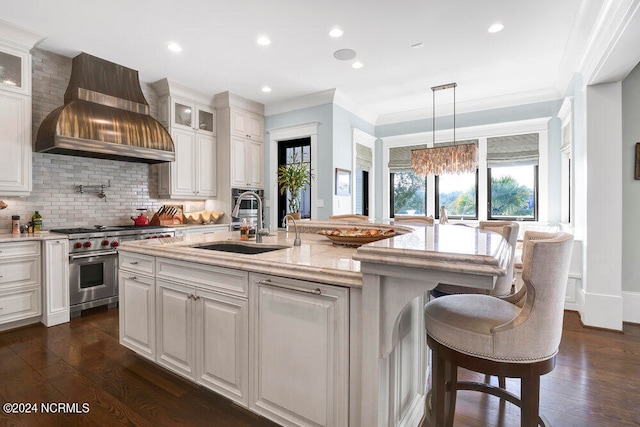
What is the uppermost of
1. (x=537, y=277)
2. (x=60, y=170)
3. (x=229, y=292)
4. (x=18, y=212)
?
(x=60, y=170)

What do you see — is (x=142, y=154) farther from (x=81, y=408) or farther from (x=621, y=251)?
(x=621, y=251)

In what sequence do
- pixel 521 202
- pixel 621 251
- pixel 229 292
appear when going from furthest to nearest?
pixel 521 202, pixel 621 251, pixel 229 292

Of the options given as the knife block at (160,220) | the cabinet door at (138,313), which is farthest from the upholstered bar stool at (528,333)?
the knife block at (160,220)

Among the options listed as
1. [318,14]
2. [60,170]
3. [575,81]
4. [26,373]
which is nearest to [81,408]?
[26,373]

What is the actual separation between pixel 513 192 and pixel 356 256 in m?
5.20

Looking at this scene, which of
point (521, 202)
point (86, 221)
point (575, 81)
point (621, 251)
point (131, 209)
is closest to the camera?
point (621, 251)

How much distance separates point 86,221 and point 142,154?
1.17 metres

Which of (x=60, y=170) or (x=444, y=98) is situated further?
(x=444, y=98)

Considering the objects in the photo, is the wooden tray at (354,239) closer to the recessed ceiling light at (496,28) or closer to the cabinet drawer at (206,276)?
the cabinet drawer at (206,276)

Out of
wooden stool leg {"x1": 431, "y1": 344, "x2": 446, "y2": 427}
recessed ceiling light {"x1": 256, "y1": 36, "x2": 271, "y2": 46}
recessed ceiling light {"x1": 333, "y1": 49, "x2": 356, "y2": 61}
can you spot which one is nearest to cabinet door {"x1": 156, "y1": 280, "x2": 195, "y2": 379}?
wooden stool leg {"x1": 431, "y1": 344, "x2": 446, "y2": 427}

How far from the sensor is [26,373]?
2.25 metres

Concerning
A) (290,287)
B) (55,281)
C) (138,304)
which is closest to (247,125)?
(55,281)

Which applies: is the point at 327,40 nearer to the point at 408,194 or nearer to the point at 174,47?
the point at 174,47

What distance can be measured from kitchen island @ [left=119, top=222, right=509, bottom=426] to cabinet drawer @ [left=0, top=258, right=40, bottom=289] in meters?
1.93
